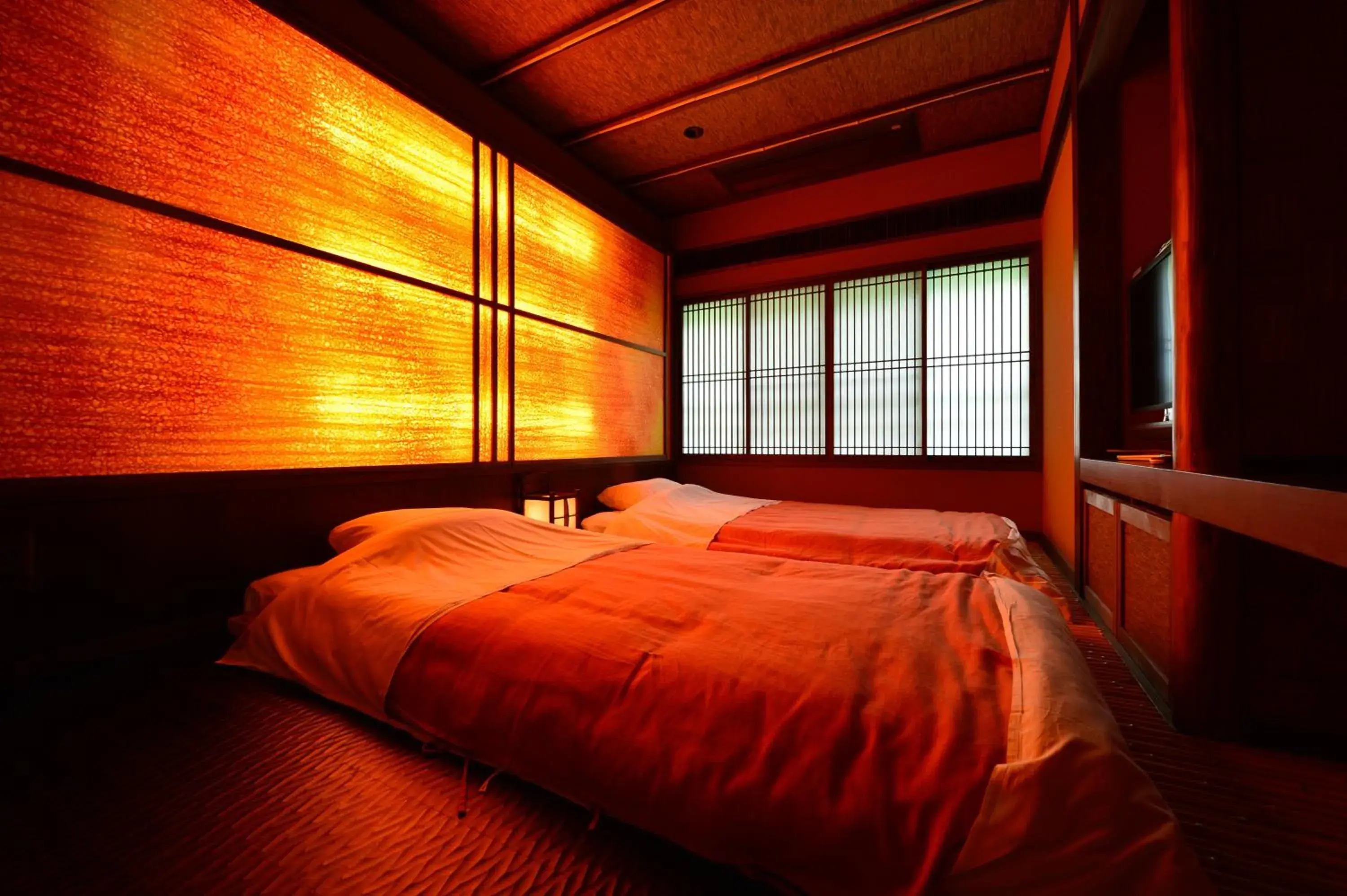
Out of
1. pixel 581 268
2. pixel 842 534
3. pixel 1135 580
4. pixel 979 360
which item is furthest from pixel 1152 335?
pixel 581 268

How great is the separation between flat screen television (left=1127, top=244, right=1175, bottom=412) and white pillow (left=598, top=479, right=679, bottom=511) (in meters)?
2.76

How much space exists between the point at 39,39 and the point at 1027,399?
5444 millimetres

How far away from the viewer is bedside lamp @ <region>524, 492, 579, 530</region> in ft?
11.3

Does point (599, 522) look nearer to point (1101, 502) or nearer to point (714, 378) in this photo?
point (714, 378)

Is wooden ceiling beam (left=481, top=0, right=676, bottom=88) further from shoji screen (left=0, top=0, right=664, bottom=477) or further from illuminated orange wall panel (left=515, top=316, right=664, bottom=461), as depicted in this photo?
illuminated orange wall panel (left=515, top=316, right=664, bottom=461)

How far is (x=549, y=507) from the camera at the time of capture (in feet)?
11.3

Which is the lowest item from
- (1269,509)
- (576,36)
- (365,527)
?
(365,527)

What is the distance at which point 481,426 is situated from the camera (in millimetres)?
3250

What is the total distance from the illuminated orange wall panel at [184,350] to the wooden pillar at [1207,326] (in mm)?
3129

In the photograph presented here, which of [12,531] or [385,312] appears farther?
[385,312]

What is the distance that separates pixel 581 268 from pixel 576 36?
1.43 metres

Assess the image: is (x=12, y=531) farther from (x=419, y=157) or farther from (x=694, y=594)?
(x=419, y=157)

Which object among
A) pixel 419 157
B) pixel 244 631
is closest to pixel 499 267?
pixel 419 157

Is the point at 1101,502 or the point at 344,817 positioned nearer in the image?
the point at 344,817
